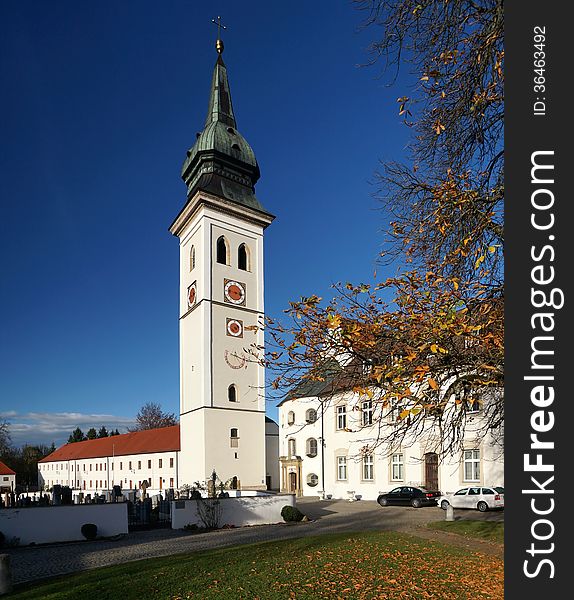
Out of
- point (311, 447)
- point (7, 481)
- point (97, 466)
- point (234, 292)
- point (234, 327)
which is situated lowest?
point (7, 481)

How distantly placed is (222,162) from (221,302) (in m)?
10.3

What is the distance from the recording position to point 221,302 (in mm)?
34250

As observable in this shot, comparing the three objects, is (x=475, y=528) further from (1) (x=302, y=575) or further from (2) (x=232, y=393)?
(2) (x=232, y=393)

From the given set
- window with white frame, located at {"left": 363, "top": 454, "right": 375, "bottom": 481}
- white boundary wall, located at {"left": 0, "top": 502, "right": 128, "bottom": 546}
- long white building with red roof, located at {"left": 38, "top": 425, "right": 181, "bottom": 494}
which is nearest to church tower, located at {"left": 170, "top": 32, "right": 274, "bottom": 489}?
window with white frame, located at {"left": 363, "top": 454, "right": 375, "bottom": 481}

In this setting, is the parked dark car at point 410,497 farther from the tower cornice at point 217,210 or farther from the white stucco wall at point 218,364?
the tower cornice at point 217,210

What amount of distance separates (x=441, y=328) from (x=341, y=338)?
3.94 feet

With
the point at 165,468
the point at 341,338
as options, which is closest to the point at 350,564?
the point at 341,338

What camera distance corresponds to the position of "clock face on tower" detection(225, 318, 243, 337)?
112ft

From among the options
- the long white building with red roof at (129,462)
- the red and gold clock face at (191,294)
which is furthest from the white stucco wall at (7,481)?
the red and gold clock face at (191,294)

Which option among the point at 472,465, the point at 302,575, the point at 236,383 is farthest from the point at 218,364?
the point at 302,575

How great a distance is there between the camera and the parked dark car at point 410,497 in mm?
28828

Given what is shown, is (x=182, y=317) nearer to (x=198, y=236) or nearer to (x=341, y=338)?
(x=198, y=236)

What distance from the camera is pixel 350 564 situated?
11328mm

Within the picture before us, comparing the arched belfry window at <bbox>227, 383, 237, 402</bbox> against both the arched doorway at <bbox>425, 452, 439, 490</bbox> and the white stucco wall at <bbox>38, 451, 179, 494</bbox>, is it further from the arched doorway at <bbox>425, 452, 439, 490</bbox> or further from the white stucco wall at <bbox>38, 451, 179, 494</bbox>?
the white stucco wall at <bbox>38, 451, 179, 494</bbox>
